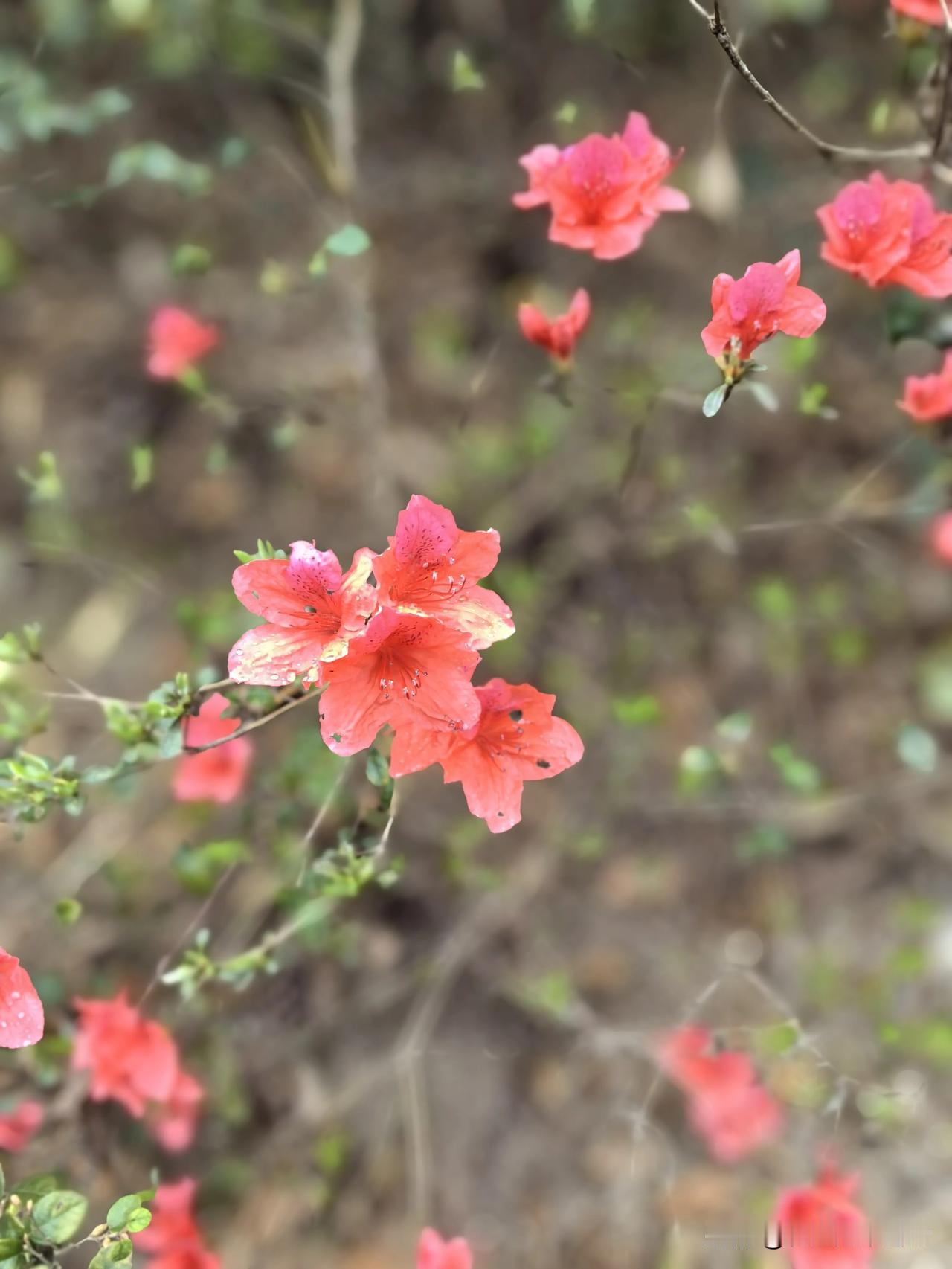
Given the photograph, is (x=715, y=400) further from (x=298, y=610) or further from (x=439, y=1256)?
(x=439, y=1256)

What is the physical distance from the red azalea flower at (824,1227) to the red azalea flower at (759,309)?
1.32 meters

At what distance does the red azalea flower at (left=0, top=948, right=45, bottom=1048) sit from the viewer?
46.2 inches

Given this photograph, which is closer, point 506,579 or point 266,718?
point 266,718

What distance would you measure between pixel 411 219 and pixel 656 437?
80 cm

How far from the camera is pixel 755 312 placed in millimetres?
1132

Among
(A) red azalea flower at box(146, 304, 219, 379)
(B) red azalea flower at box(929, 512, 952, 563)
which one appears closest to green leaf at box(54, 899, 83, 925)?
(A) red azalea flower at box(146, 304, 219, 379)

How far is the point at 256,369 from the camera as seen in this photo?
2426mm

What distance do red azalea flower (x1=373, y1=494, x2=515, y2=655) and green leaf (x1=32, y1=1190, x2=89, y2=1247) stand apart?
Answer: 847 mm

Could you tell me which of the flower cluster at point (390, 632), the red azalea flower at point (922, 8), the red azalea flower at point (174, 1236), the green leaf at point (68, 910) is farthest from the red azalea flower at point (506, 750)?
the red azalea flower at point (922, 8)

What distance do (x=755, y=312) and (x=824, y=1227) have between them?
1.41 metres

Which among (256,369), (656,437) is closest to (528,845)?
(656,437)

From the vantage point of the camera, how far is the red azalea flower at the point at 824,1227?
1583mm

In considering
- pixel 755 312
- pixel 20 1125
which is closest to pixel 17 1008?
pixel 20 1125

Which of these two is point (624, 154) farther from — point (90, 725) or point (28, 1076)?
point (28, 1076)
